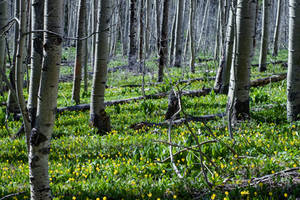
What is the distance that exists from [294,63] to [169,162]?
330 centimetres

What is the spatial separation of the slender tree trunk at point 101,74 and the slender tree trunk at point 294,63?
3749mm

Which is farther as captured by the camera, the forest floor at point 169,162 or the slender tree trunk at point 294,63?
the slender tree trunk at point 294,63

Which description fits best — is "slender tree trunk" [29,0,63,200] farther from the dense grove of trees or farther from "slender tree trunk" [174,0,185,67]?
"slender tree trunk" [174,0,185,67]

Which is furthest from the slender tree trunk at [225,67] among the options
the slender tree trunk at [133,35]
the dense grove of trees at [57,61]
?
the slender tree trunk at [133,35]

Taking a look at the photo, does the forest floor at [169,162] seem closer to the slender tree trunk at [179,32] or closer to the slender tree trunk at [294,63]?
the slender tree trunk at [294,63]

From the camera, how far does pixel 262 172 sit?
376 cm

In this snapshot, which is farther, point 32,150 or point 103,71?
point 103,71

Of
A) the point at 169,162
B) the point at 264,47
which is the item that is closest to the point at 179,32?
the point at 264,47

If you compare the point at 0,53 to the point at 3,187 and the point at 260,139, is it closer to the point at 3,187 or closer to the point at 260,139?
the point at 3,187

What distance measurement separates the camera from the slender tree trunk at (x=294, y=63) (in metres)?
5.78

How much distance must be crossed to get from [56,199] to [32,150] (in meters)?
1.20

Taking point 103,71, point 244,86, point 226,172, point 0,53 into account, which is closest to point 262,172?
point 226,172

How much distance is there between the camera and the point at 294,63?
19.1 ft

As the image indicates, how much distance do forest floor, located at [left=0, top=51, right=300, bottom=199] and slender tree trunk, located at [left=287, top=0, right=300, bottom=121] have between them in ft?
1.19
